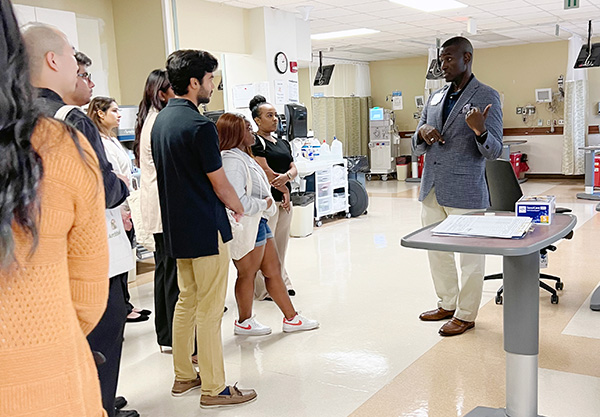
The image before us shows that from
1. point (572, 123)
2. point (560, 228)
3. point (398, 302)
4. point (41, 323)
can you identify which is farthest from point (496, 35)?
point (41, 323)

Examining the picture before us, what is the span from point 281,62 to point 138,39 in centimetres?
229

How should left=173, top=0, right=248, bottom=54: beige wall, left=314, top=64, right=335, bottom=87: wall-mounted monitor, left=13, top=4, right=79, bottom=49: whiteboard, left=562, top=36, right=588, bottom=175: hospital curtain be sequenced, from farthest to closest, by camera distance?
1. left=314, top=64, right=335, bottom=87: wall-mounted monitor
2. left=562, top=36, right=588, bottom=175: hospital curtain
3. left=173, top=0, right=248, bottom=54: beige wall
4. left=13, top=4, right=79, bottom=49: whiteboard

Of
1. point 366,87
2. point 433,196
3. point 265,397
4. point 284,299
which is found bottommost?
point 265,397

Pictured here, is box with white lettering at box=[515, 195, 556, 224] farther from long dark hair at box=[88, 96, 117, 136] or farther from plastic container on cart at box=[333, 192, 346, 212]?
plastic container on cart at box=[333, 192, 346, 212]

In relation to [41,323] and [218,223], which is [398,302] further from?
[41,323]

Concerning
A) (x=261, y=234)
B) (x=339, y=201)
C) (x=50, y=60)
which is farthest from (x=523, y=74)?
(x=50, y=60)

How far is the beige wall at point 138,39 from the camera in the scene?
6555 mm

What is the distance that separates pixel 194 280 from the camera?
9.54ft

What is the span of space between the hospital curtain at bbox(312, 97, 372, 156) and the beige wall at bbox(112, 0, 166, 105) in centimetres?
714

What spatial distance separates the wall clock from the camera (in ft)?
26.8

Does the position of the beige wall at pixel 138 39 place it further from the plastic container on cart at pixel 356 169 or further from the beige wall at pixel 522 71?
the beige wall at pixel 522 71

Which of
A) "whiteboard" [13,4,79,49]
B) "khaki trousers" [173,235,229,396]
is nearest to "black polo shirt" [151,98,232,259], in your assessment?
"khaki trousers" [173,235,229,396]

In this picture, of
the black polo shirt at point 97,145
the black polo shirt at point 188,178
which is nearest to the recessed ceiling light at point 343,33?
the black polo shirt at point 188,178

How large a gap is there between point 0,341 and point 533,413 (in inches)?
85.7
